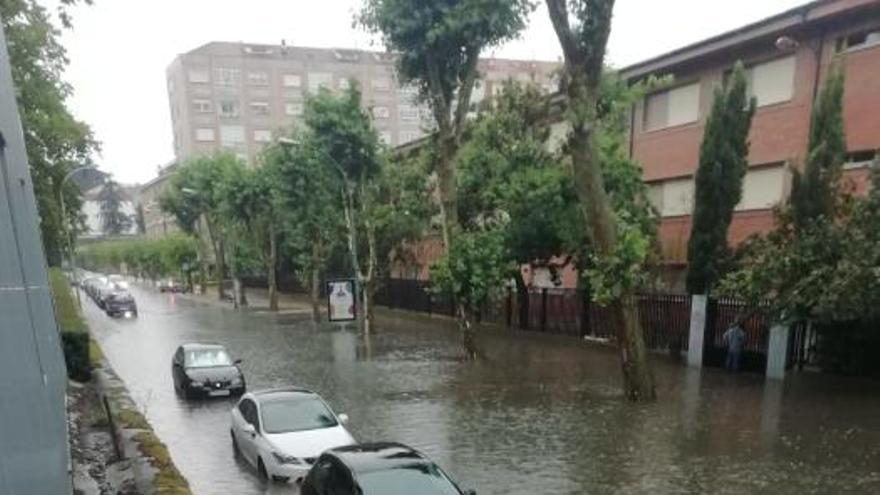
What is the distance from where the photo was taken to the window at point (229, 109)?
3551 inches

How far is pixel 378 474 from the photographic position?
8516 millimetres

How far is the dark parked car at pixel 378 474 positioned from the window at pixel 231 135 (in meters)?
87.1

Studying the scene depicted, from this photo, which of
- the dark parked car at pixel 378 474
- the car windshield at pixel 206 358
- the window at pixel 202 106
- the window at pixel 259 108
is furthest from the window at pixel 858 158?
the window at pixel 202 106

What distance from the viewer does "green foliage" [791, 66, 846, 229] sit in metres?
18.4

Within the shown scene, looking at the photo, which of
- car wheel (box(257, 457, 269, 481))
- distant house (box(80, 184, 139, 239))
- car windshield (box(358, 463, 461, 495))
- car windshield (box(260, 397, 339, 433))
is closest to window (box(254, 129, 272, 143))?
distant house (box(80, 184, 139, 239))

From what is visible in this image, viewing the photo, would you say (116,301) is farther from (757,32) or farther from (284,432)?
(757,32)

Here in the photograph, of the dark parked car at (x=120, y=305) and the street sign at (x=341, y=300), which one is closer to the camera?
the street sign at (x=341, y=300)

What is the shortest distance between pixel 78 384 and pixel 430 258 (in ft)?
89.4

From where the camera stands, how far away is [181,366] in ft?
64.1

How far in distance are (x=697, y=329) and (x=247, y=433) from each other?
15203 mm

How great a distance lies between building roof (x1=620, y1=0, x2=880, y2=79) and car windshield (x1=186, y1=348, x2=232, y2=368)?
18597 millimetres

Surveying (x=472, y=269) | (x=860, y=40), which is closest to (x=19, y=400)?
(x=472, y=269)

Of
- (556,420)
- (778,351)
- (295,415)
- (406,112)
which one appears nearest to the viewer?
(295,415)

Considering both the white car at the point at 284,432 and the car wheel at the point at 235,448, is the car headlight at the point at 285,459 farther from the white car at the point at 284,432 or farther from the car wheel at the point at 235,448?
the car wheel at the point at 235,448
